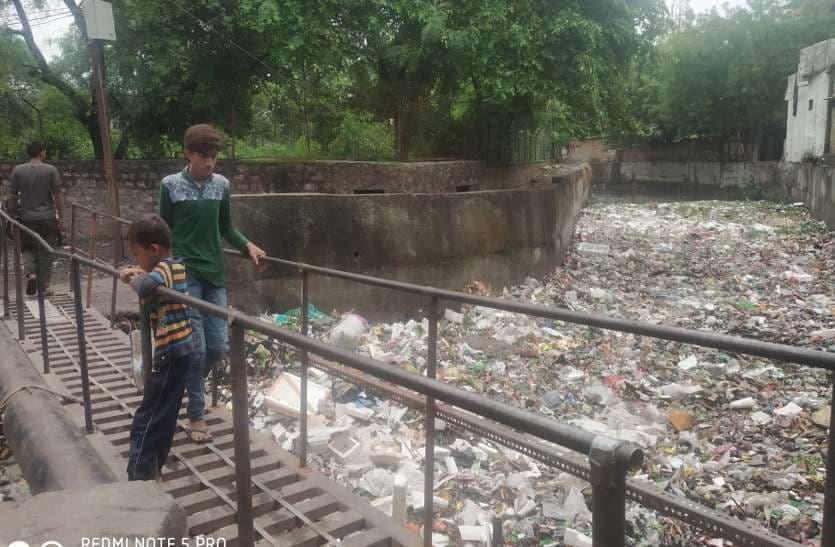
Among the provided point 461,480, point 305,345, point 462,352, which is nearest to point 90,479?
point 305,345

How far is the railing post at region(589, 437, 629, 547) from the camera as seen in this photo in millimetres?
1005

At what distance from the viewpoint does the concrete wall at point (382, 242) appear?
6395 millimetres

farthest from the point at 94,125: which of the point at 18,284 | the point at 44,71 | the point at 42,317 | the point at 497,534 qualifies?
the point at 497,534

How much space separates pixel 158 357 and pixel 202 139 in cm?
106

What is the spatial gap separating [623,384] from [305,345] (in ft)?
14.1

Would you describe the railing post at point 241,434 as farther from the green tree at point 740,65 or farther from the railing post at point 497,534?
the green tree at point 740,65

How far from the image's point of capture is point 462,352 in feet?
19.9

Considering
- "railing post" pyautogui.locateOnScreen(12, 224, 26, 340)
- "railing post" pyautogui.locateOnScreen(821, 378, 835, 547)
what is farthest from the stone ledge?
"railing post" pyautogui.locateOnScreen(12, 224, 26, 340)

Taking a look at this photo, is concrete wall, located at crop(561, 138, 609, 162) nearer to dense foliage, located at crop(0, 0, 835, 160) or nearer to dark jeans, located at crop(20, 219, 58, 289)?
dense foliage, located at crop(0, 0, 835, 160)

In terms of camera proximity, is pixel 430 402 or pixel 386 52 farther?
pixel 386 52

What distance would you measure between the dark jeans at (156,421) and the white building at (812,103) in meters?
19.9

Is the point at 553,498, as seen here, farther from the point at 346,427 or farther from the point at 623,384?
the point at 623,384

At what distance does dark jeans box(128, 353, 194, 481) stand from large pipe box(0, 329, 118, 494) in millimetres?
200

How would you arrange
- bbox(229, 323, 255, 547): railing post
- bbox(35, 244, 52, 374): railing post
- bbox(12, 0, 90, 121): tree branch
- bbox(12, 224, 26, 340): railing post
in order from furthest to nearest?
1. bbox(12, 0, 90, 121): tree branch
2. bbox(12, 224, 26, 340): railing post
3. bbox(35, 244, 52, 374): railing post
4. bbox(229, 323, 255, 547): railing post
